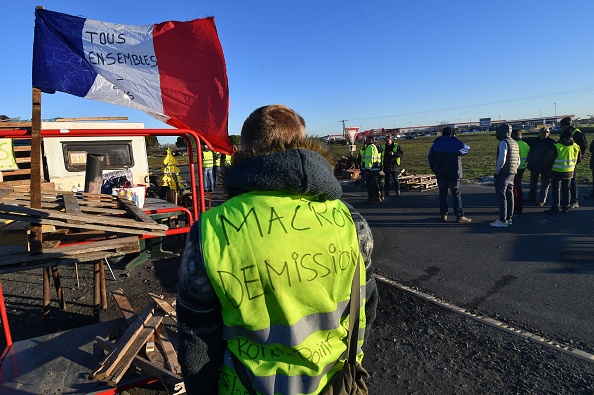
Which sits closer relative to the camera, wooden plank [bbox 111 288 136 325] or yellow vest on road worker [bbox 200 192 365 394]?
yellow vest on road worker [bbox 200 192 365 394]

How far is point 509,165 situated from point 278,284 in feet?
25.3

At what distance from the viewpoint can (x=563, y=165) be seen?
8367mm

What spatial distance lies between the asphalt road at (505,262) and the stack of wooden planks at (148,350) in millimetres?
3408

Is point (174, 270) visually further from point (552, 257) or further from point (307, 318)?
point (552, 257)

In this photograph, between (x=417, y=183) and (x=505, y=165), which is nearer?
(x=505, y=165)

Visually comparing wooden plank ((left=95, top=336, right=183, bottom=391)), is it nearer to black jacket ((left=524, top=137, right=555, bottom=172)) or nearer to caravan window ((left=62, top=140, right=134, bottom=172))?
caravan window ((left=62, top=140, right=134, bottom=172))

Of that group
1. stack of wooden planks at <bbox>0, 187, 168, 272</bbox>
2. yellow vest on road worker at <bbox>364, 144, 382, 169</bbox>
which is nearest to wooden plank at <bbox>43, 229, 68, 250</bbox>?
stack of wooden planks at <bbox>0, 187, 168, 272</bbox>

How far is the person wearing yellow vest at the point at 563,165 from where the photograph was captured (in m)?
8.38

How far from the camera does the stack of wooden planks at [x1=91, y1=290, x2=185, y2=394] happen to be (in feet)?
8.77

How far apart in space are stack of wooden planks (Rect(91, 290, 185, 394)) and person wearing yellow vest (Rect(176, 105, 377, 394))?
1.53 metres

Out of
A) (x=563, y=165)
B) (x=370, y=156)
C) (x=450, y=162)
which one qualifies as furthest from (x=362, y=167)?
(x=563, y=165)

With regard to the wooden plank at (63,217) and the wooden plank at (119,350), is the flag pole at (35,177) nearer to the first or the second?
the wooden plank at (63,217)

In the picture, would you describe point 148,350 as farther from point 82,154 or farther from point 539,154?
point 539,154

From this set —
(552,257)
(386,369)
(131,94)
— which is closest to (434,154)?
(552,257)
